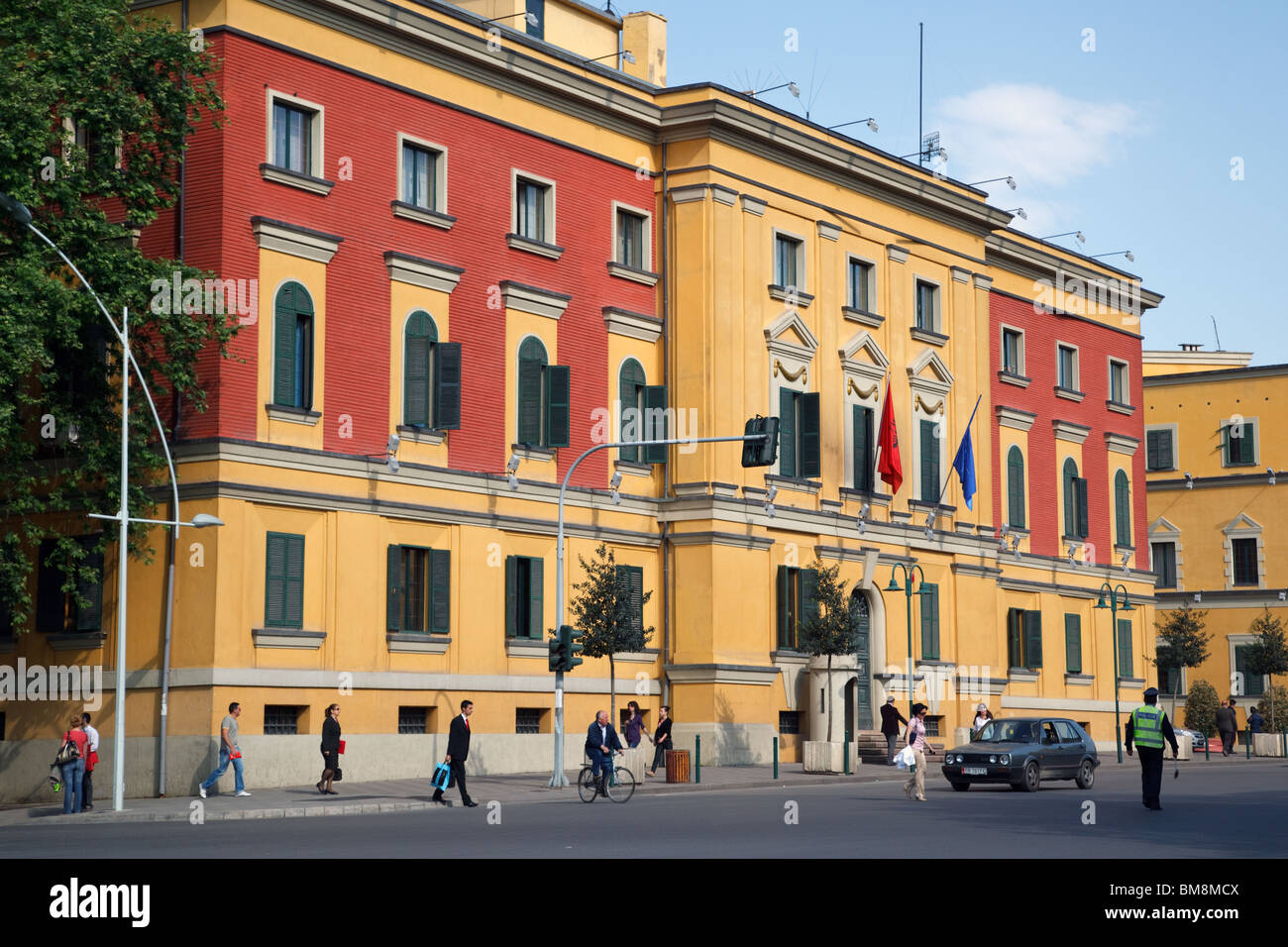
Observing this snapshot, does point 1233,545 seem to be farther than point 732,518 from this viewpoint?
Yes

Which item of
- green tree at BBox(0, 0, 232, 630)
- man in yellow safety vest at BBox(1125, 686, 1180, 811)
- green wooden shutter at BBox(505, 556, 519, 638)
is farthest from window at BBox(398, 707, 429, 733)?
man in yellow safety vest at BBox(1125, 686, 1180, 811)

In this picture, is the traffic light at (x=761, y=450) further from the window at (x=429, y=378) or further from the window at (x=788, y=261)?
the window at (x=788, y=261)

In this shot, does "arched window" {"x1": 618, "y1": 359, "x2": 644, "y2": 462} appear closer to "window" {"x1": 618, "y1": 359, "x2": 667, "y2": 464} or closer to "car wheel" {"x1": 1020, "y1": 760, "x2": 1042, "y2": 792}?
"window" {"x1": 618, "y1": 359, "x2": 667, "y2": 464}

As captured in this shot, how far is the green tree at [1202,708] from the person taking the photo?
6569 centimetres

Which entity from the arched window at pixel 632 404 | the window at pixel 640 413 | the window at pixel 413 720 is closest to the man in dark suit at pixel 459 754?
the window at pixel 413 720

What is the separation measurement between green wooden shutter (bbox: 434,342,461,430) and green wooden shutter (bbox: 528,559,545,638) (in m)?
4.19

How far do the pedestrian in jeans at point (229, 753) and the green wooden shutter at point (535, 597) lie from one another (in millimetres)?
9575

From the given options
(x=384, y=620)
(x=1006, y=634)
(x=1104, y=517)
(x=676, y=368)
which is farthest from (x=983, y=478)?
(x=384, y=620)

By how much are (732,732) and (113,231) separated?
1905 cm

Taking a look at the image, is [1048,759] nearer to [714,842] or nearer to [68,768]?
[714,842]

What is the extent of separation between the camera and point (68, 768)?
95.3 ft

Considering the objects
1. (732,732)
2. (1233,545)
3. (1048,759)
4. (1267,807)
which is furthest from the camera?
(1233,545)

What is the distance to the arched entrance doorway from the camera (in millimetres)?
47125

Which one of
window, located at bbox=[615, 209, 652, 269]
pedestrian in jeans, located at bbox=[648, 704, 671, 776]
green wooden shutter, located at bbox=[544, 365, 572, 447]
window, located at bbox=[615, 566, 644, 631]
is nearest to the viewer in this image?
window, located at bbox=[615, 566, 644, 631]
